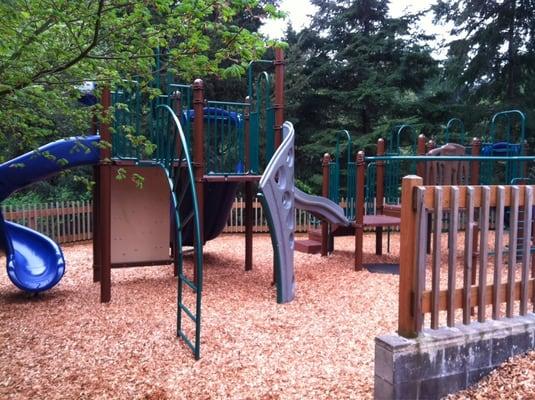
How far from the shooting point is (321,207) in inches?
327

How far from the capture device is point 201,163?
640 centimetres

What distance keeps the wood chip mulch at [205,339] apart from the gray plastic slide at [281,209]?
0.29 m

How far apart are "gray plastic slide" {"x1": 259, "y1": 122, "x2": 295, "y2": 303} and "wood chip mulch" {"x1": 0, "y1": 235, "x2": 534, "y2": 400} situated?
0.96 feet

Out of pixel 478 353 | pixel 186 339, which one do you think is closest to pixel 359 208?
pixel 186 339

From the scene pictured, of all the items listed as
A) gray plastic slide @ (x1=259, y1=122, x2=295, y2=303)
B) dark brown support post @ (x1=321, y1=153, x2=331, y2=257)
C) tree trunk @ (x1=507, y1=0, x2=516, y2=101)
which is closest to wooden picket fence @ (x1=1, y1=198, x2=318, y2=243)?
dark brown support post @ (x1=321, y1=153, x2=331, y2=257)

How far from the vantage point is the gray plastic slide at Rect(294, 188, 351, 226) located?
7945 millimetres

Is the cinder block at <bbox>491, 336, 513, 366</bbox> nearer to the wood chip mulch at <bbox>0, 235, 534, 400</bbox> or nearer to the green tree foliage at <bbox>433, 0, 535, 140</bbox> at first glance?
the wood chip mulch at <bbox>0, 235, 534, 400</bbox>

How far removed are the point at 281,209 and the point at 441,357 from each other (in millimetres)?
3310

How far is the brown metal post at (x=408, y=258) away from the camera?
9.87ft

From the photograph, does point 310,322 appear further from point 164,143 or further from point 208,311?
point 164,143

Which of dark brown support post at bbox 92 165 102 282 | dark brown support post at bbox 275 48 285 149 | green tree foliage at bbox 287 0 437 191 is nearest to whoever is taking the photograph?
dark brown support post at bbox 275 48 285 149

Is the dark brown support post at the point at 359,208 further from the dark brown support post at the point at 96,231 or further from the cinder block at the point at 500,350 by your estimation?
the cinder block at the point at 500,350

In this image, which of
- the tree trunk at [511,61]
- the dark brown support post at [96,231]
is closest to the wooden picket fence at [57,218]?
the dark brown support post at [96,231]

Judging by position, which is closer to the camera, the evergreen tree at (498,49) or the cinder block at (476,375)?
the cinder block at (476,375)
